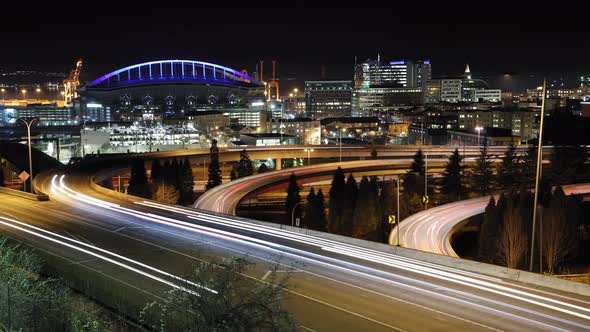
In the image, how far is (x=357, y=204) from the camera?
104 feet

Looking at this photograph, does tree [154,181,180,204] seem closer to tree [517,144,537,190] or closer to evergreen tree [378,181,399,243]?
evergreen tree [378,181,399,243]

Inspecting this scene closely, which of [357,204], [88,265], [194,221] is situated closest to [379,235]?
[357,204]

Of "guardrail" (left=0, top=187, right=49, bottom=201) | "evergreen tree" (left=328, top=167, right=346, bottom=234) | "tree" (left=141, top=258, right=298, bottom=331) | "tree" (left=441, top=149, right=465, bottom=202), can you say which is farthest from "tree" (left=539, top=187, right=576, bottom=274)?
"guardrail" (left=0, top=187, right=49, bottom=201)

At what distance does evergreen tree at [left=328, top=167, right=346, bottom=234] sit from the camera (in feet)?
107

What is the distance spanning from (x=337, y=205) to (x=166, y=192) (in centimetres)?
1261

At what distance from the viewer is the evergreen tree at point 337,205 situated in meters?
32.6

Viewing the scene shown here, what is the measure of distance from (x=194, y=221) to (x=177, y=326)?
12619 mm

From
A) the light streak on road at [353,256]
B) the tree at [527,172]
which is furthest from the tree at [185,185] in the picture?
the tree at [527,172]

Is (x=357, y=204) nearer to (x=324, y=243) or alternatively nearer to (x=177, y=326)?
(x=324, y=243)

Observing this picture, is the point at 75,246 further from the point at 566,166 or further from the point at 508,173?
the point at 566,166

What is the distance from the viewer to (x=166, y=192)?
3847cm

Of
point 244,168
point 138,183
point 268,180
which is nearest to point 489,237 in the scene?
point 268,180

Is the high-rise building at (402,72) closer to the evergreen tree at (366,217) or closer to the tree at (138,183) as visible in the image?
the tree at (138,183)

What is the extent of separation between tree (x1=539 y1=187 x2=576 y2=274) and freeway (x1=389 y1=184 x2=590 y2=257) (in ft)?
13.1
